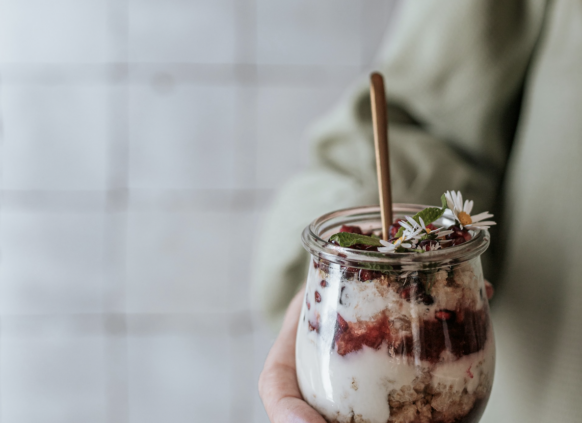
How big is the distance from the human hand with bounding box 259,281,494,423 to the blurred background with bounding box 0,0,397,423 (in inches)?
29.2

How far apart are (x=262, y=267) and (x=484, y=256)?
0.99 ft

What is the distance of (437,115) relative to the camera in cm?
63

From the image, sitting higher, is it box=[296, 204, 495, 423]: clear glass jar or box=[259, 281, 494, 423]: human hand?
box=[296, 204, 495, 423]: clear glass jar

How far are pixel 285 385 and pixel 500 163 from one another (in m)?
0.38

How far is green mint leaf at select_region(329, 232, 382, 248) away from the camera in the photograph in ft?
1.16

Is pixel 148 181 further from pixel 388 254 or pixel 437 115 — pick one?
pixel 388 254

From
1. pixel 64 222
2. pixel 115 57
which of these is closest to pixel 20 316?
pixel 64 222

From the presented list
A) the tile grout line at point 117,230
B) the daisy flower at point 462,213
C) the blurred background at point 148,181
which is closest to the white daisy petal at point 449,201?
the daisy flower at point 462,213

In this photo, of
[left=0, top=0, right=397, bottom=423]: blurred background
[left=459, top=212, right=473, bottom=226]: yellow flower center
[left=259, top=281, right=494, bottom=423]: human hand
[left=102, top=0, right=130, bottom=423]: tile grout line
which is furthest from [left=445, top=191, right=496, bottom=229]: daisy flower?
[left=102, top=0, right=130, bottom=423]: tile grout line

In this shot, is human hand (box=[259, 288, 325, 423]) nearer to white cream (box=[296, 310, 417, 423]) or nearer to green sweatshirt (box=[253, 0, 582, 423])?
white cream (box=[296, 310, 417, 423])

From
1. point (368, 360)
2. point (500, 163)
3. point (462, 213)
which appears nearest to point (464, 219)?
point (462, 213)

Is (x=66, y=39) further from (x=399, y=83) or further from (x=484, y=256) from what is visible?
(x=484, y=256)

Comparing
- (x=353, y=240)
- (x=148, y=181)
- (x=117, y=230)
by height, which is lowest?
(x=117, y=230)

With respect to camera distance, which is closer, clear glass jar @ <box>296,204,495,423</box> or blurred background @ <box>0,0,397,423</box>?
clear glass jar @ <box>296,204,495,423</box>
